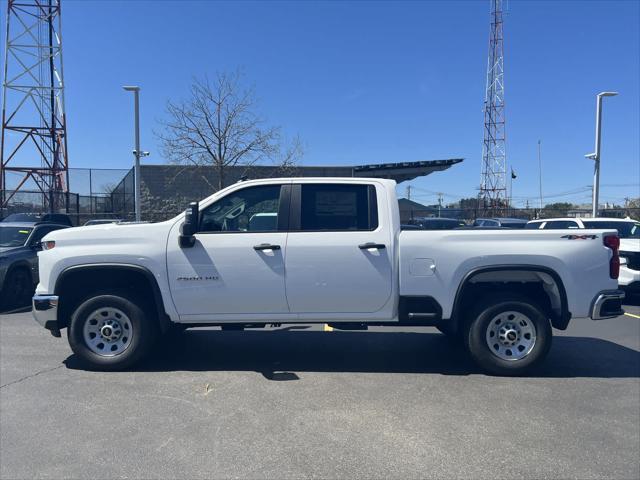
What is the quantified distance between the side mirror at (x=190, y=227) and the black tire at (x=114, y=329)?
3.05ft

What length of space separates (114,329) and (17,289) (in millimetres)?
5590

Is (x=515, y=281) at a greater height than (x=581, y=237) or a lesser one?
lesser

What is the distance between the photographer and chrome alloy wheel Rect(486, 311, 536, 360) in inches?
204

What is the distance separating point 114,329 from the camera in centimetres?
530

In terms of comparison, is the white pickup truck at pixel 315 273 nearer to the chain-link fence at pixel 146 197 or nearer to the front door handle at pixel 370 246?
the front door handle at pixel 370 246

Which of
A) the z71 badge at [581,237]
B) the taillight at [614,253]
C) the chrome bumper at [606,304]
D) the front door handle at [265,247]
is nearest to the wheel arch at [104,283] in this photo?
the front door handle at [265,247]

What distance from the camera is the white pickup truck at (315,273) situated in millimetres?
5051

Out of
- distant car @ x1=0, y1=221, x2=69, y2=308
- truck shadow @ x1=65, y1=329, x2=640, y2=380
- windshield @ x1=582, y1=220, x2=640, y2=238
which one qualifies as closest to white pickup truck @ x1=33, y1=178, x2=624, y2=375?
truck shadow @ x1=65, y1=329, x2=640, y2=380

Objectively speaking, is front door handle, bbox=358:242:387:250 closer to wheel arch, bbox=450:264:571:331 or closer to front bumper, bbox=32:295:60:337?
wheel arch, bbox=450:264:571:331

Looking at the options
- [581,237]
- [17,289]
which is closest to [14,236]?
[17,289]

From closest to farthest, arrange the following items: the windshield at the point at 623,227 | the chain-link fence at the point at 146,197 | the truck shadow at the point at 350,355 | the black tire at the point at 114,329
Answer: the black tire at the point at 114,329, the truck shadow at the point at 350,355, the windshield at the point at 623,227, the chain-link fence at the point at 146,197

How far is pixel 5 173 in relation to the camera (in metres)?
26.4

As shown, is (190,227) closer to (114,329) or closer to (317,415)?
(114,329)

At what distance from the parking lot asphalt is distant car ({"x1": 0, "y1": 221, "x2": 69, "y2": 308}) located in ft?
11.4
